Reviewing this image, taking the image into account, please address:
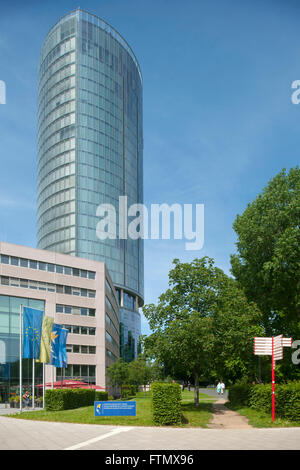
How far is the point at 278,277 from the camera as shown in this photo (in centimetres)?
3681

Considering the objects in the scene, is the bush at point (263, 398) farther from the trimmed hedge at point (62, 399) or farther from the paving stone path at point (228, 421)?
the trimmed hedge at point (62, 399)

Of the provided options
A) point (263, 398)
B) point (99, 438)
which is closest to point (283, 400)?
point (263, 398)

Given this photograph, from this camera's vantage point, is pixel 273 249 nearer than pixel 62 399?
No

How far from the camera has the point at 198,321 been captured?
93.4ft

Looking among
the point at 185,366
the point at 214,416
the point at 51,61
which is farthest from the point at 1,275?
the point at 51,61

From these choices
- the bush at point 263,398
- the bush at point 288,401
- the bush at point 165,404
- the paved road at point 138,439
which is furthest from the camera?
the bush at point 263,398

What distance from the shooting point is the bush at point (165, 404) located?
71.0ft

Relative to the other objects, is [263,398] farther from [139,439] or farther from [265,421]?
[139,439]

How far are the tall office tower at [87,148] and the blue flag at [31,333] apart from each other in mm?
82030

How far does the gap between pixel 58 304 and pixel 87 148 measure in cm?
5905

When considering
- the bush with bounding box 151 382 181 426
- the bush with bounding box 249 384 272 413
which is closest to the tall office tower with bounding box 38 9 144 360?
the bush with bounding box 249 384 272 413

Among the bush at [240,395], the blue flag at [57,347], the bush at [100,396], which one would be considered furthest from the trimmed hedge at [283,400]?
the bush at [100,396]
